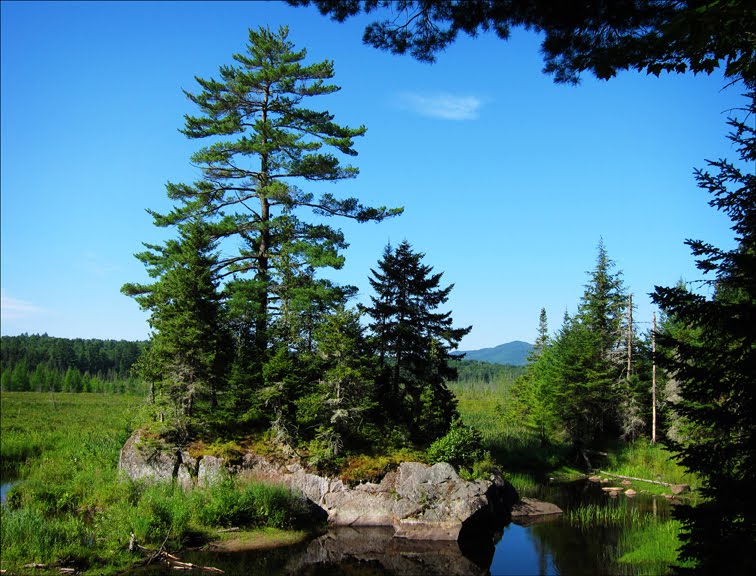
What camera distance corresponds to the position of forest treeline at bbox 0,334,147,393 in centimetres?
9450

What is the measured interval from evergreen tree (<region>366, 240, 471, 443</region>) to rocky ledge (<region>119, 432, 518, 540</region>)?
14.6 feet

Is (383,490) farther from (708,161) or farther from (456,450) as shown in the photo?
(708,161)

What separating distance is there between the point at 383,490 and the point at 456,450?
3.39 meters

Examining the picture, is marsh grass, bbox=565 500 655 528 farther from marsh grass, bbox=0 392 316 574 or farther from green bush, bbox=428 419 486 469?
marsh grass, bbox=0 392 316 574

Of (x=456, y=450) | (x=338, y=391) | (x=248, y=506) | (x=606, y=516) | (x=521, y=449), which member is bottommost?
(x=606, y=516)

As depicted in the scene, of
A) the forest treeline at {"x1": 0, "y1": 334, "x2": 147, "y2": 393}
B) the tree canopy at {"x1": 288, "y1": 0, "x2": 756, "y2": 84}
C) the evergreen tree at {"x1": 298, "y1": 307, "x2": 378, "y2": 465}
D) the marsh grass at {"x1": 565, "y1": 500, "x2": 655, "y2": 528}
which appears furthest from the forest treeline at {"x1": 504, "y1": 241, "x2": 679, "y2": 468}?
the forest treeline at {"x1": 0, "y1": 334, "x2": 147, "y2": 393}

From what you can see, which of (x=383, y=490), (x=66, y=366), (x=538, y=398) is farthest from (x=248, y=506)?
(x=66, y=366)

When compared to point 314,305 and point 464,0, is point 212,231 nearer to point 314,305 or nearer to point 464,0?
point 314,305

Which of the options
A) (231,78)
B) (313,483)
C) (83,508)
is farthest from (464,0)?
(83,508)

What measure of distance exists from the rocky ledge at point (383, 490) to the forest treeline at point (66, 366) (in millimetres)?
53272

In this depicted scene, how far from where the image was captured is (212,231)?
23.7 metres

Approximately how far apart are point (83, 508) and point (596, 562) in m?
18.6

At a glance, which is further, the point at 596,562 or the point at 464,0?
the point at 596,562

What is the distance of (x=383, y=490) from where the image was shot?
19625 mm
